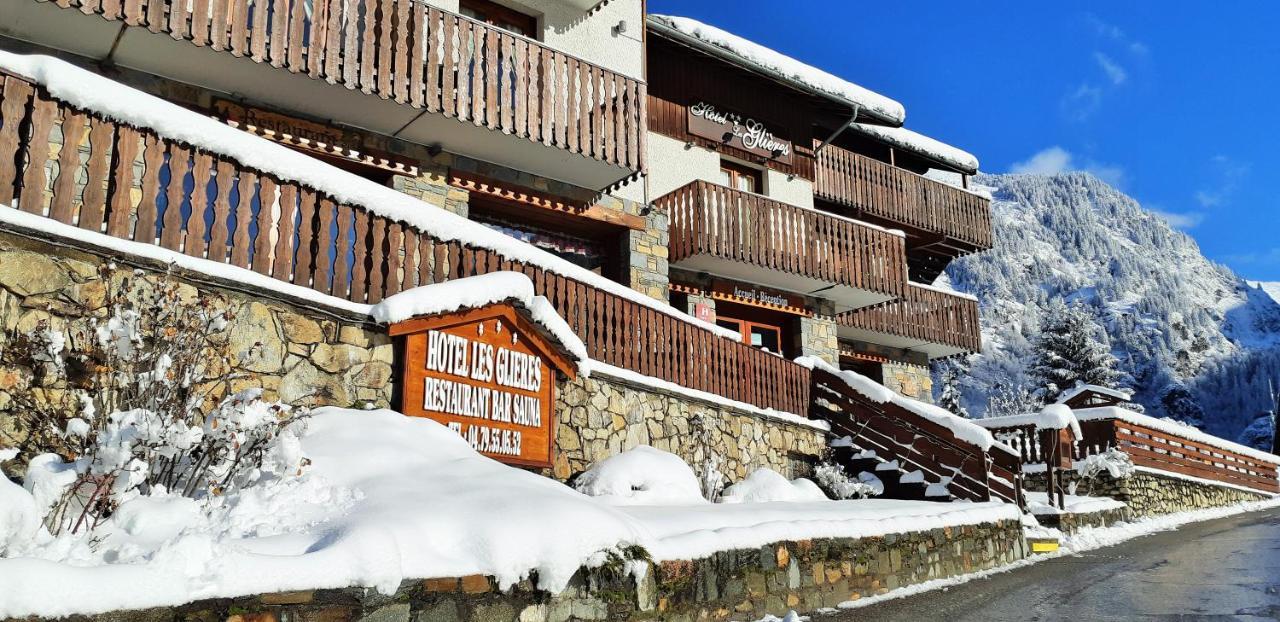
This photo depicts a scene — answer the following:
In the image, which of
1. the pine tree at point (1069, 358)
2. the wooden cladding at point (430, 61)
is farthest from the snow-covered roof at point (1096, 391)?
the wooden cladding at point (430, 61)

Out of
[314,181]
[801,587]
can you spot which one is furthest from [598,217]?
[801,587]

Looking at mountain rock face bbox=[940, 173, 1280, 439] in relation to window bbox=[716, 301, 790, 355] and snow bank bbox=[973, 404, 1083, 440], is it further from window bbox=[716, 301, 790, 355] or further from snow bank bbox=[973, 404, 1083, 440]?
snow bank bbox=[973, 404, 1083, 440]

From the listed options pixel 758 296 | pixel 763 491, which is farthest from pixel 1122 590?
pixel 758 296

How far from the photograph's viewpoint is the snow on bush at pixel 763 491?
10258 mm

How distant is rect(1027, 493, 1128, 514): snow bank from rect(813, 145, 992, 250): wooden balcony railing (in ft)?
26.2

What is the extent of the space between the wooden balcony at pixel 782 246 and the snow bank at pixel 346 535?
9.74 m

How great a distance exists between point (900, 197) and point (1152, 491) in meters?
8.19

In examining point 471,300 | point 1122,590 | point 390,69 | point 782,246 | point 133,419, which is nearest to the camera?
point 133,419

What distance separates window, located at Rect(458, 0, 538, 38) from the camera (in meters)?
13.0

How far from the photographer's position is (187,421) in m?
4.58

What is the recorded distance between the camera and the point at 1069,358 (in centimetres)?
3653

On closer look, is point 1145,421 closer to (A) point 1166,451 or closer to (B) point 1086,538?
(A) point 1166,451

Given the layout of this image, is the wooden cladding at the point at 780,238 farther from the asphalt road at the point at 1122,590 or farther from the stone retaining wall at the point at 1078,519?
the asphalt road at the point at 1122,590

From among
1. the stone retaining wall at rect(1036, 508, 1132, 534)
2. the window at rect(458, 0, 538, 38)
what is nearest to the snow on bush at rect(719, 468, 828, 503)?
the stone retaining wall at rect(1036, 508, 1132, 534)
